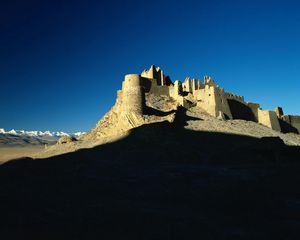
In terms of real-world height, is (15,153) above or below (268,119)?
below

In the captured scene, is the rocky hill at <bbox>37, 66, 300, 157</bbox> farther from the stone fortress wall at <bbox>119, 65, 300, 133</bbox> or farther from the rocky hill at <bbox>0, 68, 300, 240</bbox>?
the rocky hill at <bbox>0, 68, 300, 240</bbox>

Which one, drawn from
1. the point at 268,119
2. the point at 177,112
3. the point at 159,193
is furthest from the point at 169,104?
the point at 159,193

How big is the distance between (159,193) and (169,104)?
84.5ft

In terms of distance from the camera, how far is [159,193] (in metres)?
15.2

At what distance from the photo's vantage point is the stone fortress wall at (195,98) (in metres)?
34.9

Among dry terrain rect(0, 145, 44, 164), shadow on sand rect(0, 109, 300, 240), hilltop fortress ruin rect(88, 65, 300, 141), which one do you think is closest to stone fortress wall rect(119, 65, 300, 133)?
hilltop fortress ruin rect(88, 65, 300, 141)

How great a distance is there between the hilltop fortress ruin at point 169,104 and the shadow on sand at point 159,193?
22.6 feet

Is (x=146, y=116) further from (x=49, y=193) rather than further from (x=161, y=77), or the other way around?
(x=49, y=193)

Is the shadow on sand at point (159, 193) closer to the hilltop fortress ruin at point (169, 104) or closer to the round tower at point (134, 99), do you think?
the round tower at point (134, 99)

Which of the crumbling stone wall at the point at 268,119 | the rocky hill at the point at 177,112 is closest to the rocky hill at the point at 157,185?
the rocky hill at the point at 177,112

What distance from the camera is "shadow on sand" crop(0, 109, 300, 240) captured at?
32.7 feet

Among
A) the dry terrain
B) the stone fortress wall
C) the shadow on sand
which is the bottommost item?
the shadow on sand

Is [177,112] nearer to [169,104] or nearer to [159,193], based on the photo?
[169,104]

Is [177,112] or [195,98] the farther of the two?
[195,98]
